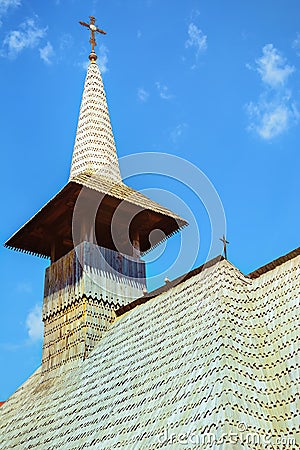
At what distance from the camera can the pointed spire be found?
15148 millimetres

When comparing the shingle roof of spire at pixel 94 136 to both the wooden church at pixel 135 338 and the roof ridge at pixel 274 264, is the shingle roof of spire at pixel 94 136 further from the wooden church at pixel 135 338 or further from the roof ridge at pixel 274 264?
the roof ridge at pixel 274 264

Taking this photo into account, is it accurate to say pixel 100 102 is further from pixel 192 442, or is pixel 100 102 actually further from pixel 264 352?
pixel 192 442

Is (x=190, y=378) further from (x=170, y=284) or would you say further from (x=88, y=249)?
(x=88, y=249)

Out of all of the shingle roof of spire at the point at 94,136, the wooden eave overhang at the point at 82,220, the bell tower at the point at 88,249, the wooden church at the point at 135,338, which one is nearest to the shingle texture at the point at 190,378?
the wooden church at the point at 135,338

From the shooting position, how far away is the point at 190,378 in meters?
7.59

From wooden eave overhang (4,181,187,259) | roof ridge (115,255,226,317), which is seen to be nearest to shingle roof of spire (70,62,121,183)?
wooden eave overhang (4,181,187,259)

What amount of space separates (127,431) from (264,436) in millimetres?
2001

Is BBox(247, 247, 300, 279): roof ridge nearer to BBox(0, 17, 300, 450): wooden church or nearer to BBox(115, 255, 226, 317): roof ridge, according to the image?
BBox(0, 17, 300, 450): wooden church

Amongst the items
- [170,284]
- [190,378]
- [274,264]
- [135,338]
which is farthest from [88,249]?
[190,378]

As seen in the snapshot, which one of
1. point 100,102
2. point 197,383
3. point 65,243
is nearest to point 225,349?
point 197,383

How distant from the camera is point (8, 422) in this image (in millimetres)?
11664

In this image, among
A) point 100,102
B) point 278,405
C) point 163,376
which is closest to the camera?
point 278,405

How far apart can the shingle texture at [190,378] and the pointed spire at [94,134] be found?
480cm

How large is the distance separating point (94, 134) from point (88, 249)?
13.9 ft
